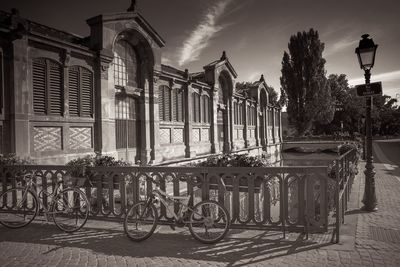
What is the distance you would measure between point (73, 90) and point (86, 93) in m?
0.60

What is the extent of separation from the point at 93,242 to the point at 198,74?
18.6 m

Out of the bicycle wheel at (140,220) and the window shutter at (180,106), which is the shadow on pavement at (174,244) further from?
the window shutter at (180,106)

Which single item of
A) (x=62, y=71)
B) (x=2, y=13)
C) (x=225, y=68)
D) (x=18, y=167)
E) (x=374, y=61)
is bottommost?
(x=18, y=167)

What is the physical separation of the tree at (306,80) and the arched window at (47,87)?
130 feet

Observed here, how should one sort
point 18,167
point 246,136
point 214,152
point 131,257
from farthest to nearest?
point 246,136 < point 214,152 < point 18,167 < point 131,257

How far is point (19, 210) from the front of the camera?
6.20 metres

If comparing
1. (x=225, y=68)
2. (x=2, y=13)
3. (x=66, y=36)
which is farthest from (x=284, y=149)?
(x=2, y=13)

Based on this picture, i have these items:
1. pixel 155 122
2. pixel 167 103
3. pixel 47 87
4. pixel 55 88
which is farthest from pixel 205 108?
pixel 47 87

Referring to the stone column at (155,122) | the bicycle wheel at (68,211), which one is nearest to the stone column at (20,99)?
the bicycle wheel at (68,211)

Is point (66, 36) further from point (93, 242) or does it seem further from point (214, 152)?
point (214, 152)

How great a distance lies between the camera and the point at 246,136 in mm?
28359

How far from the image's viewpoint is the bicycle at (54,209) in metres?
5.60

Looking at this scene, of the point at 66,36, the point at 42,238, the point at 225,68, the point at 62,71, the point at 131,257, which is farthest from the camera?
the point at 225,68

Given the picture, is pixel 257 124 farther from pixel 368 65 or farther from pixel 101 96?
pixel 368 65
